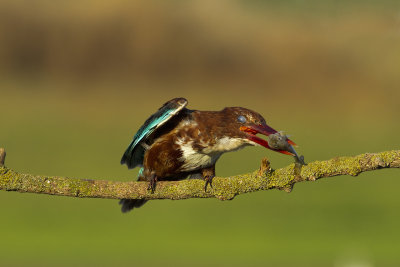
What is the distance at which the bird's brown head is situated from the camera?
3031mm

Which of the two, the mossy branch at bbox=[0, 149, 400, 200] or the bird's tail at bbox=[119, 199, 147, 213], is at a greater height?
the mossy branch at bbox=[0, 149, 400, 200]

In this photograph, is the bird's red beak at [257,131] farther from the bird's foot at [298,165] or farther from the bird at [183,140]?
the bird's foot at [298,165]

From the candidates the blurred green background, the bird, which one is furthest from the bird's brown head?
the blurred green background

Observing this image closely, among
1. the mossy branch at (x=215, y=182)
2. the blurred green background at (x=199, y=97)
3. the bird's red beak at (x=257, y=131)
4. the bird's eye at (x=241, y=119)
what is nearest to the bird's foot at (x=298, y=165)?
the mossy branch at (x=215, y=182)

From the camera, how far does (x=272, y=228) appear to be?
45.2 ft

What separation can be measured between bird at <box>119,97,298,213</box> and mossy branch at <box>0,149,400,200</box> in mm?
484

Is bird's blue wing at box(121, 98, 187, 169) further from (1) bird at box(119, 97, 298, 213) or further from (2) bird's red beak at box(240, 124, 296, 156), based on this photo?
(2) bird's red beak at box(240, 124, 296, 156)

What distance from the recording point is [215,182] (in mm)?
2730

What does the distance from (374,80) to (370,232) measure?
4.56 metres

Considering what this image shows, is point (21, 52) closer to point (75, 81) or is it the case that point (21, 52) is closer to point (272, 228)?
point (75, 81)

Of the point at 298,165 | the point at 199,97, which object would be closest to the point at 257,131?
the point at 298,165

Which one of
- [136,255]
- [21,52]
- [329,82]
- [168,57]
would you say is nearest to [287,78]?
[329,82]

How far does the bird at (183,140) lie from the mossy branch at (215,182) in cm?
48

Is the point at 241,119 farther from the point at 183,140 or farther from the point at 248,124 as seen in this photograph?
the point at 183,140
